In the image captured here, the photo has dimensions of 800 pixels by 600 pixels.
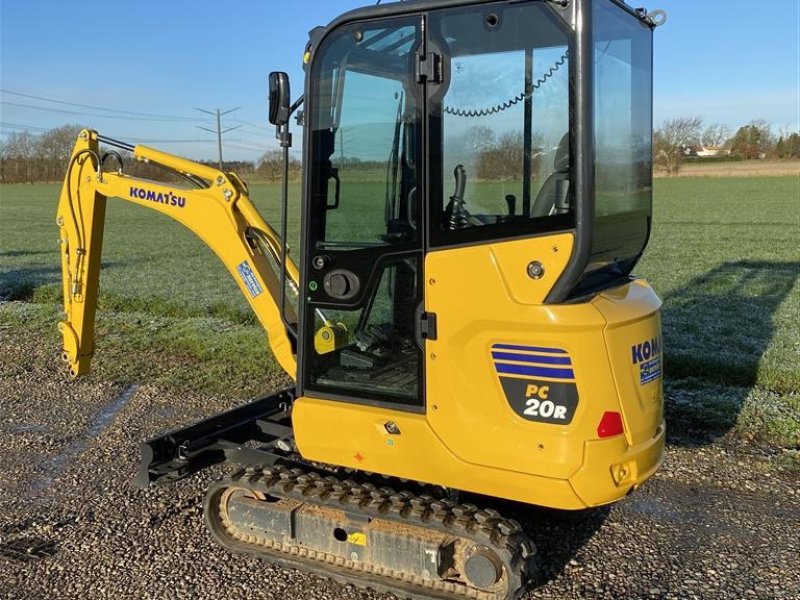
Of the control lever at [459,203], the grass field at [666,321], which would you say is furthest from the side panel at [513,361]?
the grass field at [666,321]

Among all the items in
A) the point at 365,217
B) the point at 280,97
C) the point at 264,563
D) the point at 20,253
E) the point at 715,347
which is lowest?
the point at 264,563

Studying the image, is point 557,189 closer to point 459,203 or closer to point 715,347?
point 459,203

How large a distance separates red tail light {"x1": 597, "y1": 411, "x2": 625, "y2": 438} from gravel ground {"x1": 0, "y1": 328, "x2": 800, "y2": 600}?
108 cm

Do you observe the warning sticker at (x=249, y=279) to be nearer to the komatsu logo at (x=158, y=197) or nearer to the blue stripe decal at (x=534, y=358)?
the komatsu logo at (x=158, y=197)

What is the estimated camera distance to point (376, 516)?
153 inches

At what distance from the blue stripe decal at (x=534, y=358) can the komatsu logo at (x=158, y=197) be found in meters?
2.66

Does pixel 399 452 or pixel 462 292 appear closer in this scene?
pixel 462 292

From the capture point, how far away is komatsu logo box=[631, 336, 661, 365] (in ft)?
11.9

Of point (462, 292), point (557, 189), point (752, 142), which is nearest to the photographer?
point (557, 189)

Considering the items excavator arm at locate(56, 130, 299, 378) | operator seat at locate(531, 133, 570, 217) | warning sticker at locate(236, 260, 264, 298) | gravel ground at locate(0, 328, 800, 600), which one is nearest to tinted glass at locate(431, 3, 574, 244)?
operator seat at locate(531, 133, 570, 217)

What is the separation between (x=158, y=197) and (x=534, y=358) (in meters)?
3.07

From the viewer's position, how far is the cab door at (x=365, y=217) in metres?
3.74

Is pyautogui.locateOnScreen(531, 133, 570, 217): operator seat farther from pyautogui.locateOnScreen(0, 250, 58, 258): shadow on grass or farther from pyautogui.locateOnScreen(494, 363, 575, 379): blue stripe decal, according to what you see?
pyautogui.locateOnScreen(0, 250, 58, 258): shadow on grass

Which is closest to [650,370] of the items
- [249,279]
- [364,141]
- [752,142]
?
[364,141]
